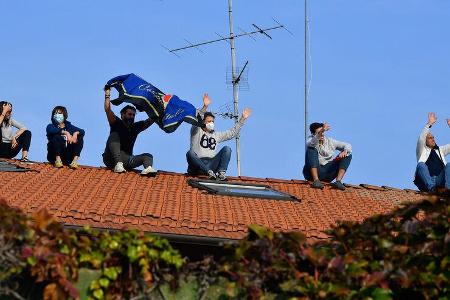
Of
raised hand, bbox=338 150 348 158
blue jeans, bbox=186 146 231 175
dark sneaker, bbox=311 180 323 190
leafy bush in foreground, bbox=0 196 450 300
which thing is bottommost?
leafy bush in foreground, bbox=0 196 450 300

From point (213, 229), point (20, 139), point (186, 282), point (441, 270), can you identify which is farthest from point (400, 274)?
point (20, 139)

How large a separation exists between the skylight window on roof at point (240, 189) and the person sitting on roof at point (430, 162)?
231 centimetres

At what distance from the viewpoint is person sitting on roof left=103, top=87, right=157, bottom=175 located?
48.2ft

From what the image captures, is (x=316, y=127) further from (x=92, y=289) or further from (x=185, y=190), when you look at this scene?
(x=92, y=289)

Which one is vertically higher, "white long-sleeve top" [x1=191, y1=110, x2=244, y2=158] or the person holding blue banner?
the person holding blue banner

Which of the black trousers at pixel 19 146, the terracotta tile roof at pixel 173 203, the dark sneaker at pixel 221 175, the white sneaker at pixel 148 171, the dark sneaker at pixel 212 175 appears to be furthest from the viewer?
the black trousers at pixel 19 146

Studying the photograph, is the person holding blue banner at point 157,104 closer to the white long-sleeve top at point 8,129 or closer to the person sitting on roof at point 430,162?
the white long-sleeve top at point 8,129

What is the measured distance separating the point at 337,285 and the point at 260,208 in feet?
22.2

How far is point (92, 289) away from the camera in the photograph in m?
6.29

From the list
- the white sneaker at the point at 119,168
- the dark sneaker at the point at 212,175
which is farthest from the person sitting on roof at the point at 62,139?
the dark sneaker at the point at 212,175

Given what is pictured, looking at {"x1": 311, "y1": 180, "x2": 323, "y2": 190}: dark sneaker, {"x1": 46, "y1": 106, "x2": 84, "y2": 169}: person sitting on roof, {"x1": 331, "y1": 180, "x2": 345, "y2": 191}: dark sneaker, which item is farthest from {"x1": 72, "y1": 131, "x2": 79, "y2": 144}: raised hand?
{"x1": 331, "y1": 180, "x2": 345, "y2": 191}: dark sneaker

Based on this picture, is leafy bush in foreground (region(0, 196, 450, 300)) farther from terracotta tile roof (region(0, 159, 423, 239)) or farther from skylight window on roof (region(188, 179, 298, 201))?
skylight window on roof (region(188, 179, 298, 201))

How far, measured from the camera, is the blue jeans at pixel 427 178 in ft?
48.7

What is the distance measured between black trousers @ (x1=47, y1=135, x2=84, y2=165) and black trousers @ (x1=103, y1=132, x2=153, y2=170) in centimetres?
44
